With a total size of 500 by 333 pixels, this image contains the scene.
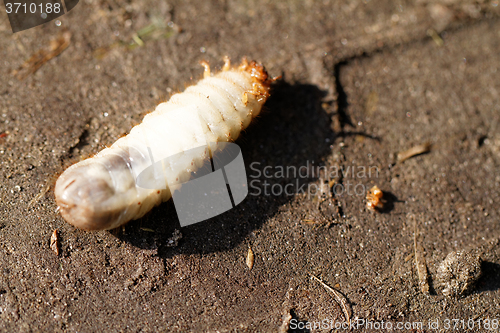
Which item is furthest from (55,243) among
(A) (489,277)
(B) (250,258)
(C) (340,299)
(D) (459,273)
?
(A) (489,277)

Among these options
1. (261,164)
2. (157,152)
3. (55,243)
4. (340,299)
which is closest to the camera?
(157,152)

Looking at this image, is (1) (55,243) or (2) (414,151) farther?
(2) (414,151)

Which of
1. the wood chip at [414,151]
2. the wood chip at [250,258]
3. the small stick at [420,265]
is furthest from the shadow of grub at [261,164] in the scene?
the small stick at [420,265]

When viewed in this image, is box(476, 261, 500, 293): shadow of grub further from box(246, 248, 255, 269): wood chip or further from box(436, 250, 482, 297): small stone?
box(246, 248, 255, 269): wood chip

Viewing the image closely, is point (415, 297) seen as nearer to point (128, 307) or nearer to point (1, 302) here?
point (128, 307)

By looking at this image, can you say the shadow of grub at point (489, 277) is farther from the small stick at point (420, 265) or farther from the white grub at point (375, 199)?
the white grub at point (375, 199)

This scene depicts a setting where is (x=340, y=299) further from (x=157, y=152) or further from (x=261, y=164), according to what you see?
(x=157, y=152)

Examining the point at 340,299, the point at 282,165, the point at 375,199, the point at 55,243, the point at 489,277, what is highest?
the point at 282,165
